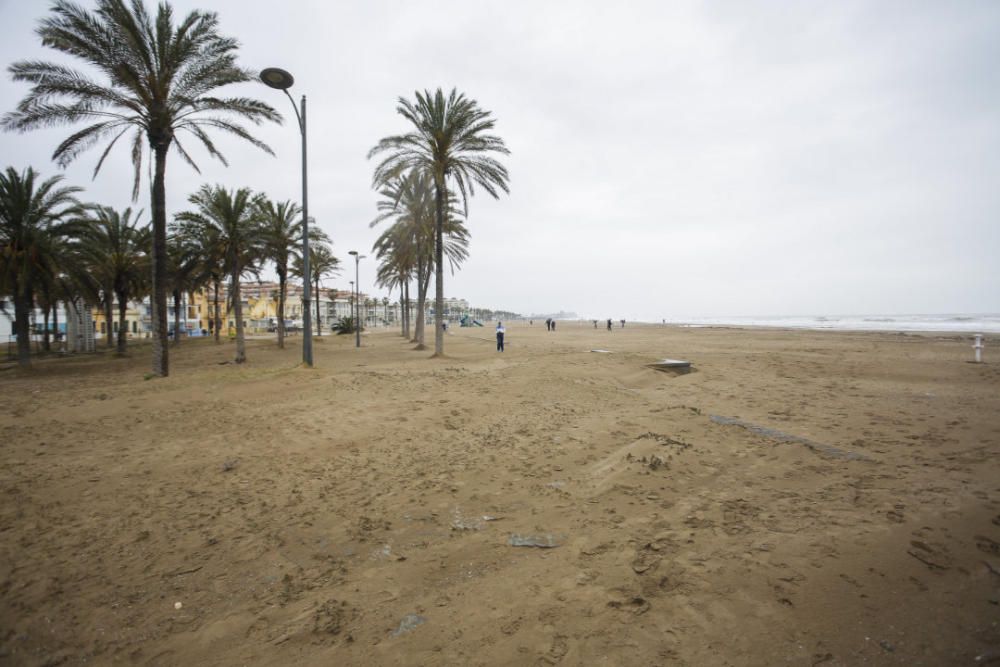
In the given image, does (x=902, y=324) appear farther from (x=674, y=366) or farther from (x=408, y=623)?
(x=408, y=623)

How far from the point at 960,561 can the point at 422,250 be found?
24771mm

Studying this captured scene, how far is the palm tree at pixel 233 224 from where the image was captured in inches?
772

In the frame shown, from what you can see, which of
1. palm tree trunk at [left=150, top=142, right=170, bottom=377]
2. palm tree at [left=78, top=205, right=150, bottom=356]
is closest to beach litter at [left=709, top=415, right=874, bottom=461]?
palm tree trunk at [left=150, top=142, right=170, bottom=377]

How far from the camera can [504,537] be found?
3.79m

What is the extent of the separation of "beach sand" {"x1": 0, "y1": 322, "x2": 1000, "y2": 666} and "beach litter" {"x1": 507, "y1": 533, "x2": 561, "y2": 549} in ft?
0.11

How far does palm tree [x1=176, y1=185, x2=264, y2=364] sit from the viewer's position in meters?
19.6

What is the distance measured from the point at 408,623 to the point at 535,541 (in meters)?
1.35

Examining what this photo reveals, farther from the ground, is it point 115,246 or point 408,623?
point 115,246

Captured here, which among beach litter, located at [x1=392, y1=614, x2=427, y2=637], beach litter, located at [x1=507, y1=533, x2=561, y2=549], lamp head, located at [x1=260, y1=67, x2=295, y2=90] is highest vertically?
lamp head, located at [x1=260, y1=67, x2=295, y2=90]

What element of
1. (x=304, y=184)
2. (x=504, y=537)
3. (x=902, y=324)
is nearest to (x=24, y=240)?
(x=304, y=184)

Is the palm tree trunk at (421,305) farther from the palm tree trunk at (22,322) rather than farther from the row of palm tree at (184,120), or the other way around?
the palm tree trunk at (22,322)

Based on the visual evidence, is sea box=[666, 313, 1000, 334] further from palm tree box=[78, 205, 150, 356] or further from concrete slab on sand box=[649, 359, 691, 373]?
palm tree box=[78, 205, 150, 356]

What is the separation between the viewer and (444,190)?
733 inches

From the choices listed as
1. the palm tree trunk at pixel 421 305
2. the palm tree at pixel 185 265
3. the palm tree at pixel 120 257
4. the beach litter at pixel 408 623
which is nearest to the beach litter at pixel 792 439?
the beach litter at pixel 408 623
